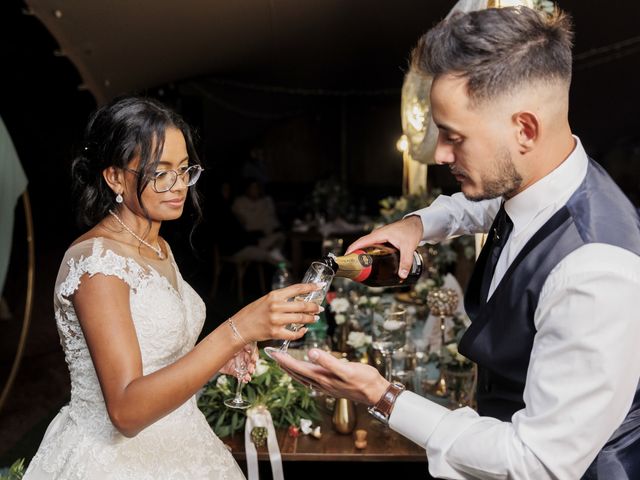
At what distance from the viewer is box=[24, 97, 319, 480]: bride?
157 centimetres

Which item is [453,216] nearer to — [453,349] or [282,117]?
[453,349]

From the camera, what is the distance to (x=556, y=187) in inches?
54.9

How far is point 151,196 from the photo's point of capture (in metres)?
1.90

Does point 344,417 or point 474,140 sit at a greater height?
point 474,140

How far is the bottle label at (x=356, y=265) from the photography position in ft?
6.09

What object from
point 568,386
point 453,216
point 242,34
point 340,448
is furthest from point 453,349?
point 242,34

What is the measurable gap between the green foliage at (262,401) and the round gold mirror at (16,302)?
1708 mm

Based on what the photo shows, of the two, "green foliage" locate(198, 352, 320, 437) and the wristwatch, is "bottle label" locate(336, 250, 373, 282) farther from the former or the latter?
"green foliage" locate(198, 352, 320, 437)

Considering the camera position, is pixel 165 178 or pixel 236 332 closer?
pixel 236 332

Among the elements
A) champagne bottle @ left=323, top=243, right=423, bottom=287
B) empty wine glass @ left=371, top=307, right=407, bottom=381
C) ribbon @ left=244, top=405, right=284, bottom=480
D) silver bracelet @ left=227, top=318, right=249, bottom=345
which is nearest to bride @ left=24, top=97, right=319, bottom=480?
silver bracelet @ left=227, top=318, right=249, bottom=345

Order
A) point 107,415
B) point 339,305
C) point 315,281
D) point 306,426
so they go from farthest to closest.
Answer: point 339,305 < point 306,426 < point 107,415 < point 315,281

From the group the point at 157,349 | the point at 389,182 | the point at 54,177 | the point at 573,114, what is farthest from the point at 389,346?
the point at 389,182

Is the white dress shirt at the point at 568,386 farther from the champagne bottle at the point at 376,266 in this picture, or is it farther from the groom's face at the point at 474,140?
the champagne bottle at the point at 376,266

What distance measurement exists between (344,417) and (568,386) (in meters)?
1.21
